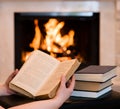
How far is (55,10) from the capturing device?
2.78 metres

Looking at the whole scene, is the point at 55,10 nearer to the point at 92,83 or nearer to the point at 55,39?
the point at 55,39

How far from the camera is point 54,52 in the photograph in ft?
9.47

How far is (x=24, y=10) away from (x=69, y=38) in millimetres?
475

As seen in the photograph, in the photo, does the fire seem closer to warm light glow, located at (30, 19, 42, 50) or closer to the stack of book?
warm light glow, located at (30, 19, 42, 50)

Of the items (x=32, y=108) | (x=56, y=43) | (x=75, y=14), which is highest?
(x=75, y=14)

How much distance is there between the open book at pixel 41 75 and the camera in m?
0.87

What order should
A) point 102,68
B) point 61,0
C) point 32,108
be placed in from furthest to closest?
point 61,0 < point 102,68 < point 32,108

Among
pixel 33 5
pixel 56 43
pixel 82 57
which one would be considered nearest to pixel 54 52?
pixel 56 43

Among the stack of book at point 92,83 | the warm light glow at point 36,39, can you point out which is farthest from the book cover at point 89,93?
the warm light glow at point 36,39

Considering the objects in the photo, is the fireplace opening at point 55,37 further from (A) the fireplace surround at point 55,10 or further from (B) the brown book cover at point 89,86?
(B) the brown book cover at point 89,86

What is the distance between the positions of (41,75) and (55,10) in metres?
1.91

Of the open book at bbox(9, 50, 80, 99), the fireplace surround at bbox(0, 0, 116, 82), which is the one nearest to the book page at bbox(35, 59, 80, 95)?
the open book at bbox(9, 50, 80, 99)

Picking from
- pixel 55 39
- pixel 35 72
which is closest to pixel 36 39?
pixel 55 39

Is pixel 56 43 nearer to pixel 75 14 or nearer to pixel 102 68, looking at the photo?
pixel 75 14
